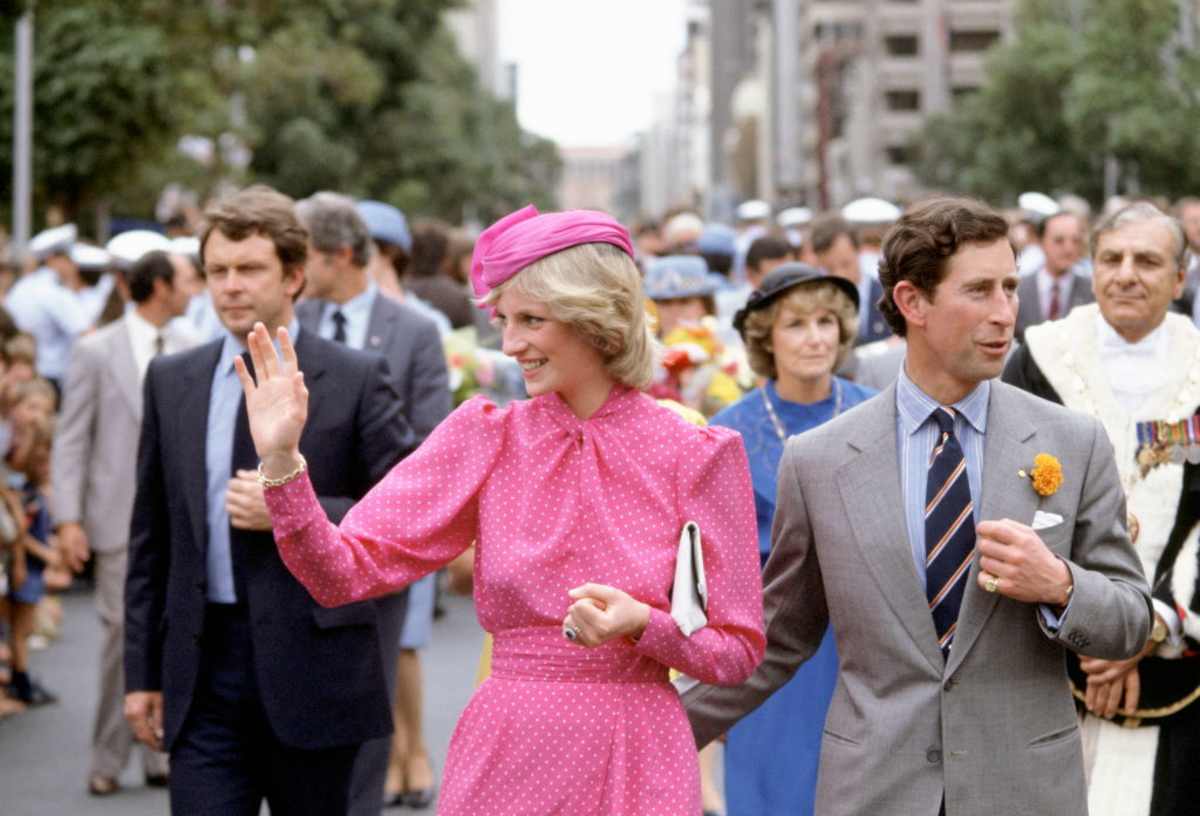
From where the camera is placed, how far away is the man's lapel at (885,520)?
14.3 ft

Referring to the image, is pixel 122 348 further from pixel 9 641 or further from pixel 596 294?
pixel 596 294

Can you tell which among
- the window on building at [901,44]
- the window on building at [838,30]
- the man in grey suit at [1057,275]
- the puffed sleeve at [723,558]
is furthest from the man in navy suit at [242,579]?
the window on building at [901,44]

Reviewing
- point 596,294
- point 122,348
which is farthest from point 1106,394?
point 122,348

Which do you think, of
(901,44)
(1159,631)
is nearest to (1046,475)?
(1159,631)

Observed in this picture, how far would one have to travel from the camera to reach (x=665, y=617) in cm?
413

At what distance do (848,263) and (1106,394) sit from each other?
556 centimetres

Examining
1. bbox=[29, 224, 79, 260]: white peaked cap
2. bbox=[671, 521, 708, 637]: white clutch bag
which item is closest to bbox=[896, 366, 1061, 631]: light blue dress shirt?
bbox=[671, 521, 708, 637]: white clutch bag

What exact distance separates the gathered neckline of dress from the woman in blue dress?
237cm

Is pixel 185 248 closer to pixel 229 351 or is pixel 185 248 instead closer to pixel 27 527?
pixel 27 527

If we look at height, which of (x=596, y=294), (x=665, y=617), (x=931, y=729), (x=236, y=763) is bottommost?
(x=236, y=763)

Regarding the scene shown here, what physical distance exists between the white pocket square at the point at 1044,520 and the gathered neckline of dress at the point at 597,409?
2.66 ft

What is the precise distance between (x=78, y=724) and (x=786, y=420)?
19.0 ft

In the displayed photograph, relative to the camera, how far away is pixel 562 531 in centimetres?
429

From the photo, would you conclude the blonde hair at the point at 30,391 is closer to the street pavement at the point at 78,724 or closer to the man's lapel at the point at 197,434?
the street pavement at the point at 78,724
